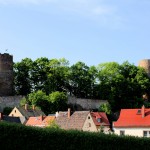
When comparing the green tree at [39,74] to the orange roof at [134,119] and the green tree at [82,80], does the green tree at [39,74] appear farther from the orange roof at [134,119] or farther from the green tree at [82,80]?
the orange roof at [134,119]

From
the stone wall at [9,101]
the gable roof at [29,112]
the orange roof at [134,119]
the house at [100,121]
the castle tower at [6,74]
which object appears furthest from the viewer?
the castle tower at [6,74]

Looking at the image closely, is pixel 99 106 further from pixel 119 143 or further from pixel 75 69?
pixel 119 143

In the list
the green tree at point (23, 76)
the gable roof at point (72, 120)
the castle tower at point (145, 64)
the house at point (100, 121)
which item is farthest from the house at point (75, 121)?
the castle tower at point (145, 64)

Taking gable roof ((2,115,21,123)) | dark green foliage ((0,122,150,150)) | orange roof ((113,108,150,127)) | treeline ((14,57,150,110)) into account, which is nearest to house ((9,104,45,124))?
gable roof ((2,115,21,123))

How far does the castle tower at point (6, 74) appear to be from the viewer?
86.8 meters

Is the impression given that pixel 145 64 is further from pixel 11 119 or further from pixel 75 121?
pixel 75 121

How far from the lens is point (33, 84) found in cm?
9019

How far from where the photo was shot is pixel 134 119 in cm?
5941

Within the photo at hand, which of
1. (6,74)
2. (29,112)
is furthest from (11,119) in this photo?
(6,74)

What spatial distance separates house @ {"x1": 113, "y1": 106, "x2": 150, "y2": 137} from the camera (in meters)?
57.3

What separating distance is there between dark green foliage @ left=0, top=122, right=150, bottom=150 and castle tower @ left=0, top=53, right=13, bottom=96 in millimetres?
49697

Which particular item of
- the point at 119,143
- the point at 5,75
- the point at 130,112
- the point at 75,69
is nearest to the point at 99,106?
the point at 75,69

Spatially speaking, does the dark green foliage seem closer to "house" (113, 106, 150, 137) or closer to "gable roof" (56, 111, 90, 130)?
"house" (113, 106, 150, 137)

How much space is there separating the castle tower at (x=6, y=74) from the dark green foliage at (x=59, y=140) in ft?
163
